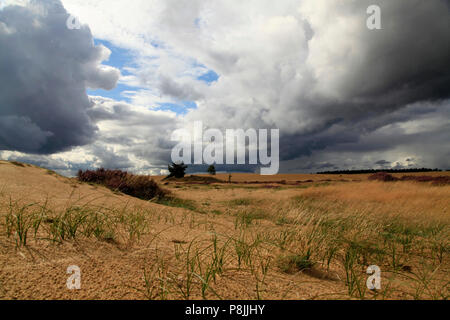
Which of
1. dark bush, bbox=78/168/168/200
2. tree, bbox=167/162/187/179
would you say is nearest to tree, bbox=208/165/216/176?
tree, bbox=167/162/187/179

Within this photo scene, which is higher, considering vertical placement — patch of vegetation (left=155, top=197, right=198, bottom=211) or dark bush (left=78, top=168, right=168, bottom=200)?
dark bush (left=78, top=168, right=168, bottom=200)

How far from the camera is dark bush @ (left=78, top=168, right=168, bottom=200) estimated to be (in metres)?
12.6

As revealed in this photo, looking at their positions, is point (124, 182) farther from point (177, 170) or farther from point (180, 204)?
point (177, 170)

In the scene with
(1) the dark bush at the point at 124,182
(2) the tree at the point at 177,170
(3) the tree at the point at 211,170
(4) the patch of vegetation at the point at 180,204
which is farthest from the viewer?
(3) the tree at the point at 211,170

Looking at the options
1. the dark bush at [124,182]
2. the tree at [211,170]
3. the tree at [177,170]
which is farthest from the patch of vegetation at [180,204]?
the tree at [211,170]

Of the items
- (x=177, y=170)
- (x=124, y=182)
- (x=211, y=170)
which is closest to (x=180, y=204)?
(x=124, y=182)

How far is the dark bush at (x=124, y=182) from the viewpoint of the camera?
41.3 ft

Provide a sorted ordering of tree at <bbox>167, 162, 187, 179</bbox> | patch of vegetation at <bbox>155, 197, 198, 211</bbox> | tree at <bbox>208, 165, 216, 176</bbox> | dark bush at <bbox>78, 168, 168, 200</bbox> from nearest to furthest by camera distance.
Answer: patch of vegetation at <bbox>155, 197, 198, 211</bbox> → dark bush at <bbox>78, 168, 168, 200</bbox> → tree at <bbox>167, 162, 187, 179</bbox> → tree at <bbox>208, 165, 216, 176</bbox>

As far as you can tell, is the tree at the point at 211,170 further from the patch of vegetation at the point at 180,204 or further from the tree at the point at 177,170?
the patch of vegetation at the point at 180,204

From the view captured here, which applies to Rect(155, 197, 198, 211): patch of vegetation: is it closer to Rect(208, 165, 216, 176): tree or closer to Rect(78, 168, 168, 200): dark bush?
Rect(78, 168, 168, 200): dark bush
